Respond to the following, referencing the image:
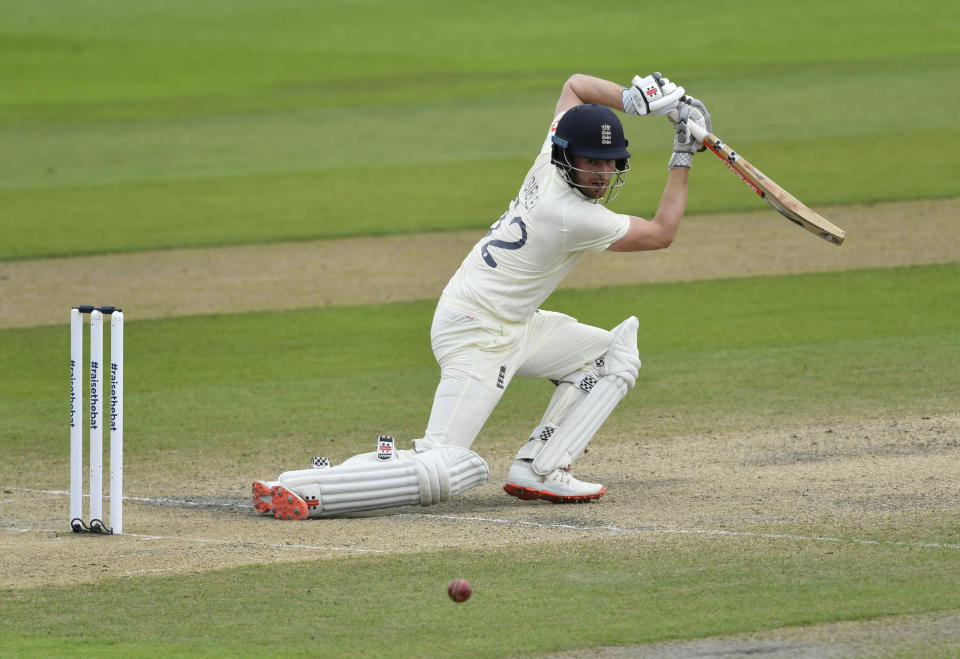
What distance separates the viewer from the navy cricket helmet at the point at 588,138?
7648mm

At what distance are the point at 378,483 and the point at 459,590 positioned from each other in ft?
5.52

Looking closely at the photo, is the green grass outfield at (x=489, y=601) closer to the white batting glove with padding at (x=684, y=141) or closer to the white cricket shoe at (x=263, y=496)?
the white cricket shoe at (x=263, y=496)

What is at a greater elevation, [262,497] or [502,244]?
[502,244]

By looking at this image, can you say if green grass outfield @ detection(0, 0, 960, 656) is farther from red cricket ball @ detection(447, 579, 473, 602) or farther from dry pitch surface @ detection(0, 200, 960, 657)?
dry pitch surface @ detection(0, 200, 960, 657)

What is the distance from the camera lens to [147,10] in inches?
1442

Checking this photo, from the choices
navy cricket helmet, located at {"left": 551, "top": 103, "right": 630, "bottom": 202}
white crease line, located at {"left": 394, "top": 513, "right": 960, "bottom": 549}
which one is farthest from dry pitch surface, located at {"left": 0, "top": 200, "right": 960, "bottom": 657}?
navy cricket helmet, located at {"left": 551, "top": 103, "right": 630, "bottom": 202}

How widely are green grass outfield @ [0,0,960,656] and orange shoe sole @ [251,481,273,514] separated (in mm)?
994

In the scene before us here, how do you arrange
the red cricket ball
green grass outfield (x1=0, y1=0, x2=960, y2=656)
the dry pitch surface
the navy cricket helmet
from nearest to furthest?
the red cricket ball, green grass outfield (x1=0, y1=0, x2=960, y2=656), the dry pitch surface, the navy cricket helmet

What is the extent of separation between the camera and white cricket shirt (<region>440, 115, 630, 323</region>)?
777cm

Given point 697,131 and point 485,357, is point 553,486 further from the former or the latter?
point 697,131

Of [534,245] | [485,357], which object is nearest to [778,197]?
[534,245]

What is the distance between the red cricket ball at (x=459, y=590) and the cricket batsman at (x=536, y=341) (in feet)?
5.37

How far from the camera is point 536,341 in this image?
8.16 meters

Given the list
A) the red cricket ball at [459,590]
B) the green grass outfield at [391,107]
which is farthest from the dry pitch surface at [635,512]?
the green grass outfield at [391,107]
